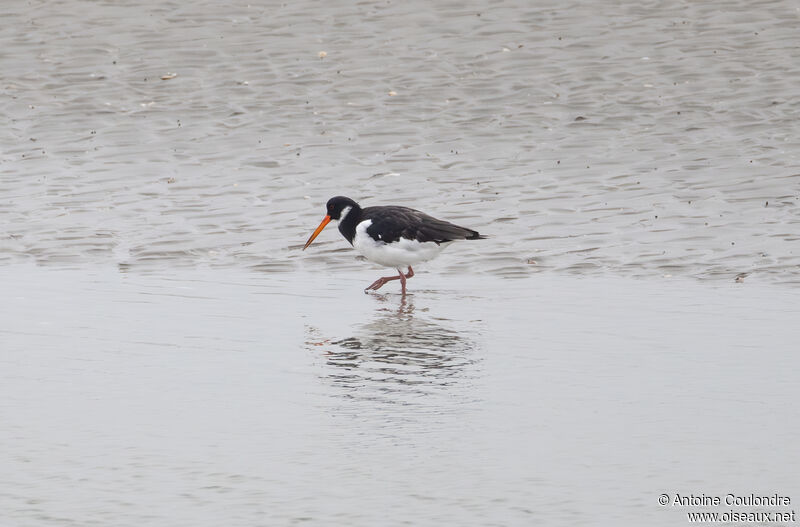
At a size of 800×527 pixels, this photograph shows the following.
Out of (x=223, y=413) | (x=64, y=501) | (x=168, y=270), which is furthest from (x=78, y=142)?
(x=64, y=501)

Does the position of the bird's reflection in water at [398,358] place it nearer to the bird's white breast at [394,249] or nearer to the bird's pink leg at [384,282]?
the bird's pink leg at [384,282]

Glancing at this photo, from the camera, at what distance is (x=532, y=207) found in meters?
15.8

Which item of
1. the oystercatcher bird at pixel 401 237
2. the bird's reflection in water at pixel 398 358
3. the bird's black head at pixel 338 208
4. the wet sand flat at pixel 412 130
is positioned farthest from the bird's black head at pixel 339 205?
the bird's reflection in water at pixel 398 358

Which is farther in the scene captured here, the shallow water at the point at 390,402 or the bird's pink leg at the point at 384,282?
the bird's pink leg at the point at 384,282

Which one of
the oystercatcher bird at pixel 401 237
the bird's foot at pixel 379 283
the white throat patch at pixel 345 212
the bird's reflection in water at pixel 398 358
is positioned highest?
the white throat patch at pixel 345 212

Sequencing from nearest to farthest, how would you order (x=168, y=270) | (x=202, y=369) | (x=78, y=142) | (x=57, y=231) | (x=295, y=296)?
(x=202, y=369) < (x=295, y=296) < (x=168, y=270) < (x=57, y=231) < (x=78, y=142)

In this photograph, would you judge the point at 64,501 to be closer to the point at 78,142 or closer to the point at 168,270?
the point at 168,270

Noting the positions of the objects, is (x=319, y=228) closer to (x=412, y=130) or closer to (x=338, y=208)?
(x=338, y=208)

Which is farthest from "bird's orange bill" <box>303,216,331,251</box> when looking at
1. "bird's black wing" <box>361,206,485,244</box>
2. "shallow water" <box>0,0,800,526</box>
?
"bird's black wing" <box>361,206,485,244</box>

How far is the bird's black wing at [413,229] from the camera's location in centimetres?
1296

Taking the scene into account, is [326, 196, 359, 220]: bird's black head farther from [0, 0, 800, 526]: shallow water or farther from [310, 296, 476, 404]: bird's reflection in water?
[310, 296, 476, 404]: bird's reflection in water

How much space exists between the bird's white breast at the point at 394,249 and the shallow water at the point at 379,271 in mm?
339

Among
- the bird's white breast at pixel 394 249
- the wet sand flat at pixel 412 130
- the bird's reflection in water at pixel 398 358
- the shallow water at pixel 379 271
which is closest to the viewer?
the shallow water at pixel 379 271

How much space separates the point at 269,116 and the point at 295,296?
830 centimetres
